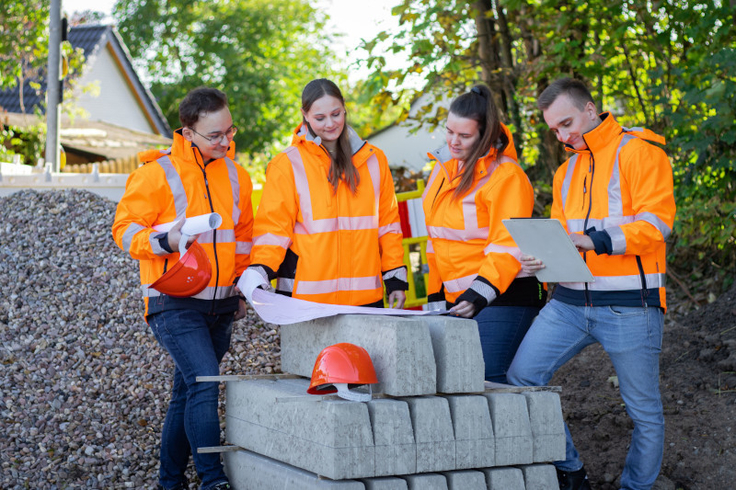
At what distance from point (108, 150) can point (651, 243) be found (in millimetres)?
21402

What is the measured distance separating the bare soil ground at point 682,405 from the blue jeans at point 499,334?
115 centimetres

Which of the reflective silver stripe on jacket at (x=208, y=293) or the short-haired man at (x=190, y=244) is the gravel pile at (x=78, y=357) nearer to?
the short-haired man at (x=190, y=244)

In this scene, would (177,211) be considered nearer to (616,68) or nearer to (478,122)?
(478,122)

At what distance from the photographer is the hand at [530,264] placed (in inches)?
143

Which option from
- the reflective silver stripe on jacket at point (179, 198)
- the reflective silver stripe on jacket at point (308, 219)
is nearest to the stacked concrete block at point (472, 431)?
the reflective silver stripe on jacket at point (308, 219)

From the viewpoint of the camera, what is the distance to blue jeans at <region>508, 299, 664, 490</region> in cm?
374

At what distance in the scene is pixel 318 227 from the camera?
3936 millimetres

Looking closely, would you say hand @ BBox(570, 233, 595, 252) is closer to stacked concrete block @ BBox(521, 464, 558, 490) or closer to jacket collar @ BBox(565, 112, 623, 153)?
jacket collar @ BBox(565, 112, 623, 153)

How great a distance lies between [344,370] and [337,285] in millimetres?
911

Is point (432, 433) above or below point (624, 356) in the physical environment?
below

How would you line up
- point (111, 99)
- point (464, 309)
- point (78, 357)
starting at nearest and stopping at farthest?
point (464, 309), point (78, 357), point (111, 99)

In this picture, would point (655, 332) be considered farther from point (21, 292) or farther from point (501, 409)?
point (21, 292)

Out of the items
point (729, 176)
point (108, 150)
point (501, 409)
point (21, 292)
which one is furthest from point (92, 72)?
point (501, 409)

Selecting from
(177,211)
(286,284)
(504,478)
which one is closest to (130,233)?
(177,211)
